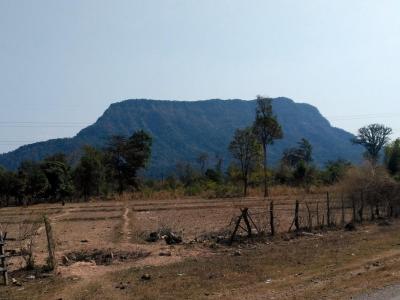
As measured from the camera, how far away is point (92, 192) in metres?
67.7

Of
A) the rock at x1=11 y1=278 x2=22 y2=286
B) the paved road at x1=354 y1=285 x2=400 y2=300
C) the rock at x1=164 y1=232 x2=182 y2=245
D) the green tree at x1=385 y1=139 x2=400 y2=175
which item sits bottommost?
the rock at x1=11 y1=278 x2=22 y2=286

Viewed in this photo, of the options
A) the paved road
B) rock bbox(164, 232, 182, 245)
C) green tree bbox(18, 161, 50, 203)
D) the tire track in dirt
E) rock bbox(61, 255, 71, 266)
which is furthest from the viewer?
green tree bbox(18, 161, 50, 203)

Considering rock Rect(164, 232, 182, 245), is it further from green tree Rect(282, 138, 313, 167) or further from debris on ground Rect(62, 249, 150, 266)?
Answer: green tree Rect(282, 138, 313, 167)

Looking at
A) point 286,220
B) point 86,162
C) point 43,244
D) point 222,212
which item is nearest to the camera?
point 43,244

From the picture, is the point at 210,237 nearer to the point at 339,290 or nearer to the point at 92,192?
the point at 339,290

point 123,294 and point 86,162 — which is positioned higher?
point 86,162

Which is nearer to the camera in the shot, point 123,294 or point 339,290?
point 339,290

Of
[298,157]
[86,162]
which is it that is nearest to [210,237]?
[86,162]

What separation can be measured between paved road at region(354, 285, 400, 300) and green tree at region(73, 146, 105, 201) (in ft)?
178

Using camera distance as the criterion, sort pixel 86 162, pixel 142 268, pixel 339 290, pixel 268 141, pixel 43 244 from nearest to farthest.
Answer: pixel 339 290 → pixel 142 268 → pixel 43 244 → pixel 268 141 → pixel 86 162

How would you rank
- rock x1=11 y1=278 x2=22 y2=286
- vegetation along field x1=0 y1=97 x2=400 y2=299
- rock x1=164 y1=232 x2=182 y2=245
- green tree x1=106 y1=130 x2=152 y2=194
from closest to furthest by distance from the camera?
vegetation along field x1=0 y1=97 x2=400 y2=299, rock x1=11 y1=278 x2=22 y2=286, rock x1=164 y1=232 x2=182 y2=245, green tree x1=106 y1=130 x2=152 y2=194

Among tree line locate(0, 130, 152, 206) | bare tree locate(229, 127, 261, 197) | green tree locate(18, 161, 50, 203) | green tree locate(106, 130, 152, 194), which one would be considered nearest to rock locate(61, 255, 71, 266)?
tree line locate(0, 130, 152, 206)

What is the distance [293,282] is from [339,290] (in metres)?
1.55

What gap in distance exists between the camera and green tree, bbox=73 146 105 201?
213 ft
